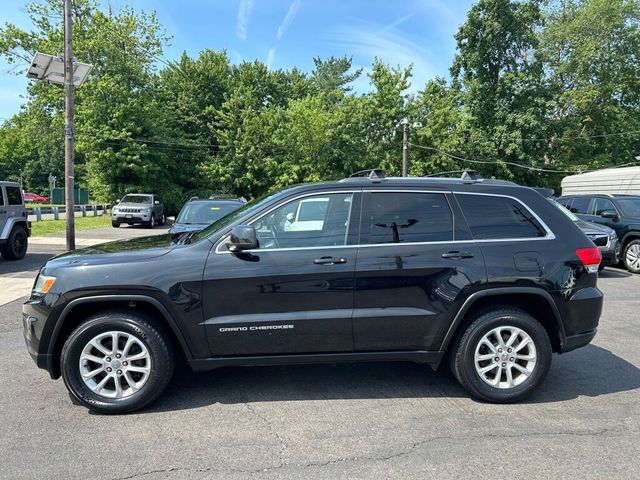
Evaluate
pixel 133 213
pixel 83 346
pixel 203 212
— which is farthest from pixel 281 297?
pixel 133 213

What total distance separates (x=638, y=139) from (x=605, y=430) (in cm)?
4444

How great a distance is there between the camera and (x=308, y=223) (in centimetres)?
394

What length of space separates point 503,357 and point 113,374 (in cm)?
306

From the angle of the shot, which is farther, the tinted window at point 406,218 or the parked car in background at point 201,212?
the parked car in background at point 201,212

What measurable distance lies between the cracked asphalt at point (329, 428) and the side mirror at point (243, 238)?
1.28 meters

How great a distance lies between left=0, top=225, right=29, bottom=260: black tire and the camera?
1116cm

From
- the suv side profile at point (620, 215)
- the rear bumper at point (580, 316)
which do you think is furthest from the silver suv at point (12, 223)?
the suv side profile at point (620, 215)

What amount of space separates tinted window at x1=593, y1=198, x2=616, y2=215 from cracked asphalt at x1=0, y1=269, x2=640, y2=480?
8475 millimetres

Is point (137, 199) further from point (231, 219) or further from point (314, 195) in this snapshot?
point (314, 195)

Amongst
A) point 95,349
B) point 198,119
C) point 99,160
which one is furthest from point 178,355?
point 198,119

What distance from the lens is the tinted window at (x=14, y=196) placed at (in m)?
11.1

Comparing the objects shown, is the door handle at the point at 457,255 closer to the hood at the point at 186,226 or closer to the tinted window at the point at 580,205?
the hood at the point at 186,226

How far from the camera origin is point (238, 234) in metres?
3.54

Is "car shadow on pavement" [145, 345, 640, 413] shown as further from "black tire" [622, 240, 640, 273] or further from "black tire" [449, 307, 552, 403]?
"black tire" [622, 240, 640, 273]
